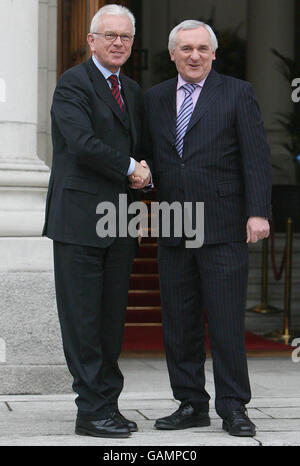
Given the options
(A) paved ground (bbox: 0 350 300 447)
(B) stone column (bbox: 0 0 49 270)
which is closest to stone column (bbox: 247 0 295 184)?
(A) paved ground (bbox: 0 350 300 447)

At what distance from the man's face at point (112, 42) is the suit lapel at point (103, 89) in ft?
0.21

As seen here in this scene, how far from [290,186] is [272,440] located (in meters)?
8.99

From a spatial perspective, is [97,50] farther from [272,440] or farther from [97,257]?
[272,440]

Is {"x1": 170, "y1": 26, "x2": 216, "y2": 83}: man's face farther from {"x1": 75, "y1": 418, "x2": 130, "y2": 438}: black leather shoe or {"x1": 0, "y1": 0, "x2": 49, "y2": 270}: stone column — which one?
{"x1": 0, "y1": 0, "x2": 49, "y2": 270}: stone column

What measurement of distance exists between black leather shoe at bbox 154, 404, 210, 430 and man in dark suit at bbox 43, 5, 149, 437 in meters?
0.24

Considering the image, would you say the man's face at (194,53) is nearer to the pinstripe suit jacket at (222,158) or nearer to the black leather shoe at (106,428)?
the pinstripe suit jacket at (222,158)

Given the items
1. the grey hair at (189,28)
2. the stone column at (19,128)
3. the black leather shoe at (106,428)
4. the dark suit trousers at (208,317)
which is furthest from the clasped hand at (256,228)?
the stone column at (19,128)

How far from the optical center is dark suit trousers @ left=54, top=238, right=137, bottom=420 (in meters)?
5.16

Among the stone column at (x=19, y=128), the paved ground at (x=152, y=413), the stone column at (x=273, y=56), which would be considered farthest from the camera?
the stone column at (x=273, y=56)

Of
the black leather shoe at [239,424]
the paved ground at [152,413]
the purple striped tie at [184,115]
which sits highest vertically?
the purple striped tie at [184,115]

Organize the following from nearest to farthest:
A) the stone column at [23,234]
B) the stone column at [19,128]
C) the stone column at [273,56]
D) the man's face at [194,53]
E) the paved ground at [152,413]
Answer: the paved ground at [152,413] < the man's face at [194,53] < the stone column at [23,234] < the stone column at [19,128] < the stone column at [273,56]

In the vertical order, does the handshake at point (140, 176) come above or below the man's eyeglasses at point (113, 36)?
below

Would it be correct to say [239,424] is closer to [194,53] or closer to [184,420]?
[184,420]

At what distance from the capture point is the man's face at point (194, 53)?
5.22 metres
